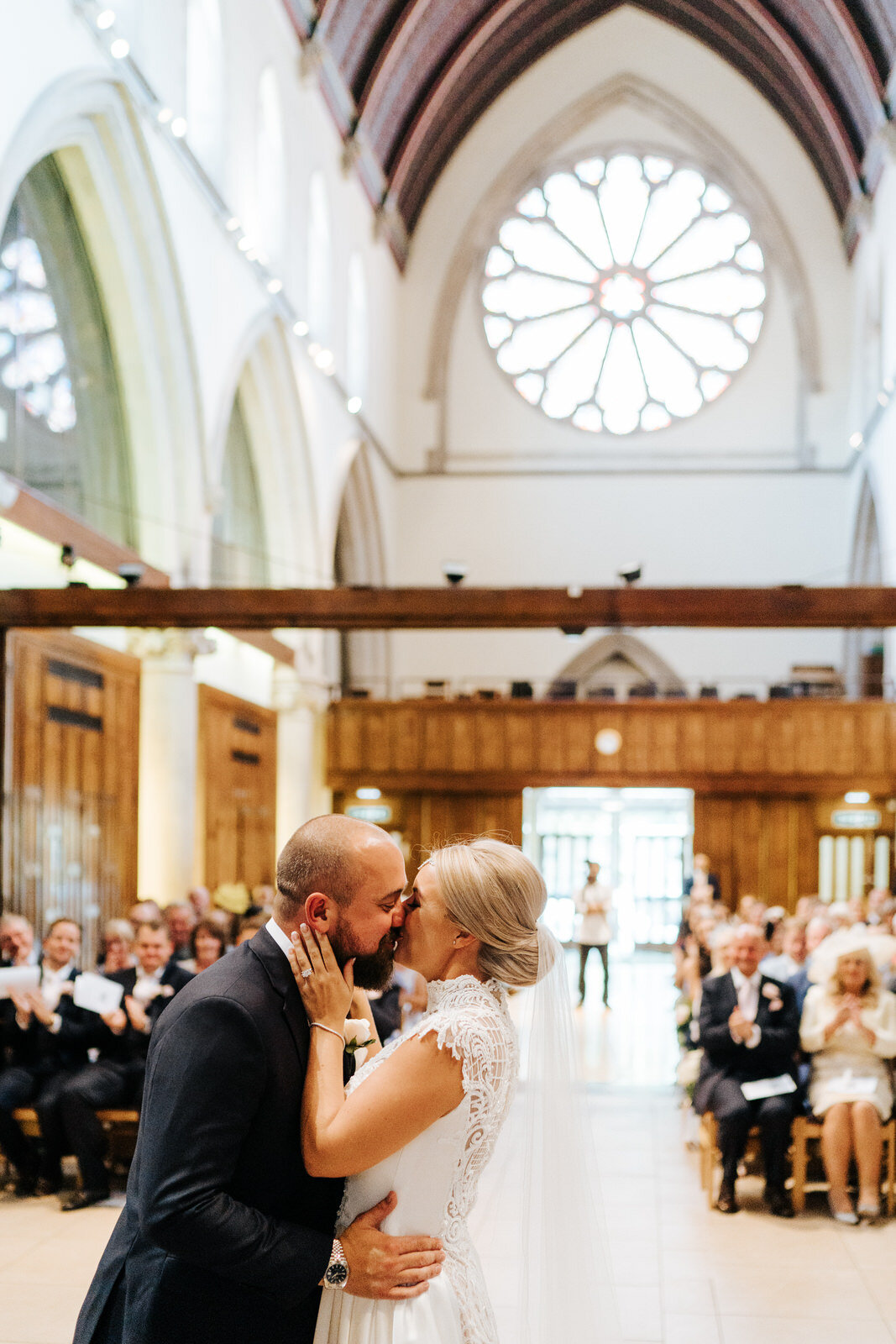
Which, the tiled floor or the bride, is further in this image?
the tiled floor

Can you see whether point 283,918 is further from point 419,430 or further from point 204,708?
point 419,430

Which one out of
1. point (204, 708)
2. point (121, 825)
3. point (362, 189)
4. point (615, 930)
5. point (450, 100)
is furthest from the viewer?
point (450, 100)

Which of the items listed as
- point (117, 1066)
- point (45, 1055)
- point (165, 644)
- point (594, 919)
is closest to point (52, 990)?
point (45, 1055)

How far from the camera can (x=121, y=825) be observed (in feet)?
42.8

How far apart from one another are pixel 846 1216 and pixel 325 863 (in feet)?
16.5

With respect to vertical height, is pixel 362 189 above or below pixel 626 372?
above

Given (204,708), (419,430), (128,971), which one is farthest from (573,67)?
(128,971)

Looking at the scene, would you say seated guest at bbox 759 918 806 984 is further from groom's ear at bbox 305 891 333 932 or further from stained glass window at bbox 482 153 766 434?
stained glass window at bbox 482 153 766 434

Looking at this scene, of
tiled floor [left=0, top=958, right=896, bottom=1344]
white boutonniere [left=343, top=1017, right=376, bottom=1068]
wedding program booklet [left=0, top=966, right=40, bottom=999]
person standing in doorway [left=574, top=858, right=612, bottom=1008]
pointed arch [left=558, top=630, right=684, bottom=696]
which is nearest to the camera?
white boutonniere [left=343, top=1017, right=376, bottom=1068]

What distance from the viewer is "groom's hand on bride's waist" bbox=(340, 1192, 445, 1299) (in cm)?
218

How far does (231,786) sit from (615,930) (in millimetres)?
6213

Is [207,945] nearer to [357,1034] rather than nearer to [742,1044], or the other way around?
[742,1044]

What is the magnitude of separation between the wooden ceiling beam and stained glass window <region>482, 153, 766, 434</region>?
15487mm

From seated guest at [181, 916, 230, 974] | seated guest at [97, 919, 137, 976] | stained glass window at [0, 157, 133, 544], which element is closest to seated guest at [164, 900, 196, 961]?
seated guest at [181, 916, 230, 974]
